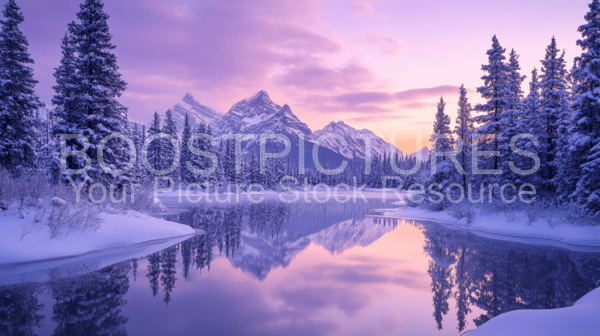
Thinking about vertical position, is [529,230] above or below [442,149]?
below

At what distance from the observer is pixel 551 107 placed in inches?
1094

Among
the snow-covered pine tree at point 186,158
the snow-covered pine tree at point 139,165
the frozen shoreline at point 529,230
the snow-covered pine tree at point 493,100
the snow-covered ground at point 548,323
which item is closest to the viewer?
the snow-covered ground at point 548,323

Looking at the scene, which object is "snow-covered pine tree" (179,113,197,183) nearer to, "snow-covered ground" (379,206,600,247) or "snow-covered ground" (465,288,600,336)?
"snow-covered ground" (379,206,600,247)

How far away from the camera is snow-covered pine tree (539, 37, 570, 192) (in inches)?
1058

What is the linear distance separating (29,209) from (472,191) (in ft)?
106

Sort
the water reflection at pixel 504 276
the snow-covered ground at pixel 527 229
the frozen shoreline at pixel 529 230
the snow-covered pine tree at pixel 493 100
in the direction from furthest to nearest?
the snow-covered pine tree at pixel 493 100, the snow-covered ground at pixel 527 229, the frozen shoreline at pixel 529 230, the water reflection at pixel 504 276

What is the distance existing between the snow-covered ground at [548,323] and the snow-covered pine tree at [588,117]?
15.1m

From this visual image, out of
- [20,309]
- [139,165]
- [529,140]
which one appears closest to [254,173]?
[139,165]

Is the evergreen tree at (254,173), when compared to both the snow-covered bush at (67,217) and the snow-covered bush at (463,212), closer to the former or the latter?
the snow-covered bush at (463,212)

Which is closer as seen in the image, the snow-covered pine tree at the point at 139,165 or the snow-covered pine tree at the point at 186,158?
the snow-covered pine tree at the point at 139,165

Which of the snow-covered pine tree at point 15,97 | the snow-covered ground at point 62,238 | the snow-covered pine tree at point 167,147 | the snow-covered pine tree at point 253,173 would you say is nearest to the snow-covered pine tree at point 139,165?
the snow-covered pine tree at point 167,147

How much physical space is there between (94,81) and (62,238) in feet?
41.6

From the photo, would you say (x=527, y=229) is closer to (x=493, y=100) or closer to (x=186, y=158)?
(x=493, y=100)

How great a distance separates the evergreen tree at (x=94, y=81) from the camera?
21125 millimetres
